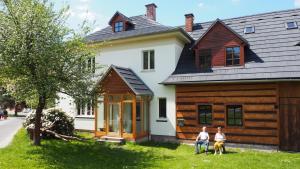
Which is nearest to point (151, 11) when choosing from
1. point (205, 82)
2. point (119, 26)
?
point (119, 26)

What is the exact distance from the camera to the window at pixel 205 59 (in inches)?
728

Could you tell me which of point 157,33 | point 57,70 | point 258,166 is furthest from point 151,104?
point 258,166

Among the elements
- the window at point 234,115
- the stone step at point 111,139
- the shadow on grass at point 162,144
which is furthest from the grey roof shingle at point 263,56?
the stone step at point 111,139

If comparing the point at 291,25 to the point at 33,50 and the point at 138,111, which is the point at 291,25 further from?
the point at 33,50

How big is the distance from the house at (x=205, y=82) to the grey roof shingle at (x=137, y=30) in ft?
0.34

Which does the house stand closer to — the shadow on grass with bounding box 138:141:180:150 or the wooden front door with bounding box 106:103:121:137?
the wooden front door with bounding box 106:103:121:137

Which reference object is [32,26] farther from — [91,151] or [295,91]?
[295,91]

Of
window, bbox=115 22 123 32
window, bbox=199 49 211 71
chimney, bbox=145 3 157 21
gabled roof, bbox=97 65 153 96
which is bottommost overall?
gabled roof, bbox=97 65 153 96

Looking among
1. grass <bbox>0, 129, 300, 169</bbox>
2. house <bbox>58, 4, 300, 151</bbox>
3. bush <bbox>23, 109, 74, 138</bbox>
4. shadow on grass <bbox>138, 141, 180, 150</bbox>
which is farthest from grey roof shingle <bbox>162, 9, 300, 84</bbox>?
bush <bbox>23, 109, 74, 138</bbox>

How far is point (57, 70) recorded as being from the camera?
45.4ft

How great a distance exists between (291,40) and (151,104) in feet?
30.3

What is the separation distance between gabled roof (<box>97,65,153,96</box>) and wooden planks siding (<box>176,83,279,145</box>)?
7.25ft

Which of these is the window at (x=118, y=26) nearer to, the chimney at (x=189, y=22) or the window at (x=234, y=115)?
the chimney at (x=189, y=22)

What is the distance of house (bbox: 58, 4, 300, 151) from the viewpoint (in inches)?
624
